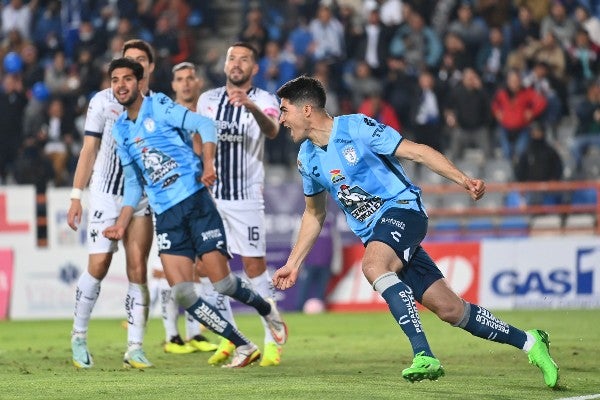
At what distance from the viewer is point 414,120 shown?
72.9ft

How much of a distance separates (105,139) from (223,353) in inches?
88.3

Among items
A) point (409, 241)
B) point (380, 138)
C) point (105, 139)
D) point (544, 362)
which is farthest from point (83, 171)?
point (544, 362)

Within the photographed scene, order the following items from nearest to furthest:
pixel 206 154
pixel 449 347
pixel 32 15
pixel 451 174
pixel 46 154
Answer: pixel 451 174, pixel 206 154, pixel 449 347, pixel 46 154, pixel 32 15

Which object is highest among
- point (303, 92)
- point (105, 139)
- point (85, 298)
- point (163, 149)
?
point (303, 92)

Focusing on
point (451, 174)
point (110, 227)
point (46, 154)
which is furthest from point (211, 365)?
point (46, 154)

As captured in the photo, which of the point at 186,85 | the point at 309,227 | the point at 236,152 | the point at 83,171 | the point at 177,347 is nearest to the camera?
the point at 309,227

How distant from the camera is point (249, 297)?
36.1 ft

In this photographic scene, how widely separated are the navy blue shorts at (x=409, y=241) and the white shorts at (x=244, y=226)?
10.8 ft

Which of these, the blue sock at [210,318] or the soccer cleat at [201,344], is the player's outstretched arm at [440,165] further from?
the soccer cleat at [201,344]

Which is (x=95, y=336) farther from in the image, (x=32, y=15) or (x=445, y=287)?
(x=32, y=15)

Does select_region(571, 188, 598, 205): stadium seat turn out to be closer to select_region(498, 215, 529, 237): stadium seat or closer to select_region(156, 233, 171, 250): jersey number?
select_region(498, 215, 529, 237): stadium seat

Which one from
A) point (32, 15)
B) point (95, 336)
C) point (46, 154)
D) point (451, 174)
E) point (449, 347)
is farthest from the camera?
point (32, 15)

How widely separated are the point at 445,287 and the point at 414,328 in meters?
0.69

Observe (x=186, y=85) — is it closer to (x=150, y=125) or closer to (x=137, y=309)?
(x=150, y=125)
